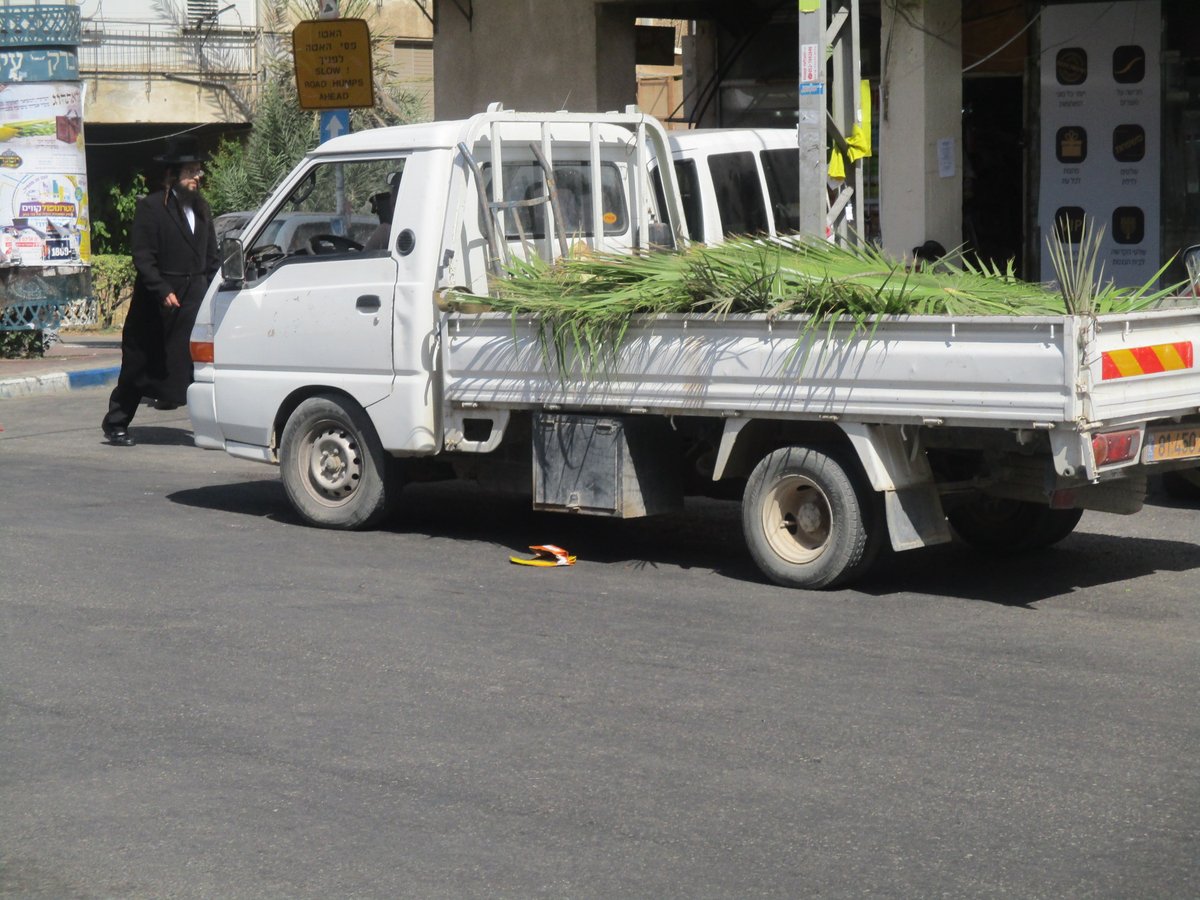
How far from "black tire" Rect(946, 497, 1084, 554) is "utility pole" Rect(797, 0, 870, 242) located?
2573 mm

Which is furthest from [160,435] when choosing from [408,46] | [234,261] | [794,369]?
[408,46]

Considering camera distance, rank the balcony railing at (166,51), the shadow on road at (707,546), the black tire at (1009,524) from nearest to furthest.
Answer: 1. the shadow on road at (707,546)
2. the black tire at (1009,524)
3. the balcony railing at (166,51)

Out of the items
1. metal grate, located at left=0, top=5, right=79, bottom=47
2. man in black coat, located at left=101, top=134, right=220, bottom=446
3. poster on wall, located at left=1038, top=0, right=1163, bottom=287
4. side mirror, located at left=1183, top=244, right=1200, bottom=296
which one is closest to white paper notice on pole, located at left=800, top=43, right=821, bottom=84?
side mirror, located at left=1183, top=244, right=1200, bottom=296

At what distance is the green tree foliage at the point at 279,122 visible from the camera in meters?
28.1

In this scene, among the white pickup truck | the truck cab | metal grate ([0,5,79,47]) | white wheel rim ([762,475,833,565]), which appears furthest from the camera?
metal grate ([0,5,79,47])

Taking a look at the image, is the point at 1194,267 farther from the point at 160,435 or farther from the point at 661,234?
the point at 160,435

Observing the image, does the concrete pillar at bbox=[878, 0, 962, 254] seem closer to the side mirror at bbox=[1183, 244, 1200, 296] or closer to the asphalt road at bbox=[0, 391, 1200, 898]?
the side mirror at bbox=[1183, 244, 1200, 296]

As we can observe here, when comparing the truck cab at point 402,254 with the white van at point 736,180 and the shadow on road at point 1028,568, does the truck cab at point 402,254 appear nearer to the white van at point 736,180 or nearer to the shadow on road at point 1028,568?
the white van at point 736,180

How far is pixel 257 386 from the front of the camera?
9727mm

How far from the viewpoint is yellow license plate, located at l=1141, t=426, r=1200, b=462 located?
732cm

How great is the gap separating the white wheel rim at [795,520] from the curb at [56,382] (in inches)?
384

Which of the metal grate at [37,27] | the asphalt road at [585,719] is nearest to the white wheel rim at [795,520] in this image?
the asphalt road at [585,719]

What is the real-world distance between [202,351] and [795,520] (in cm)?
393

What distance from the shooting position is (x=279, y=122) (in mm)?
28719
